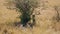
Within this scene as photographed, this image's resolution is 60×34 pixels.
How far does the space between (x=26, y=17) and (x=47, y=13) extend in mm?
3164

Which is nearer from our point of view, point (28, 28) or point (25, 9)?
point (28, 28)

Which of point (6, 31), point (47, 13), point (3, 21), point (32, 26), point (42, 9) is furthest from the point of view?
point (42, 9)

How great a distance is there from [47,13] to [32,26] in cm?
365

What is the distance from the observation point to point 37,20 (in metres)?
12.5

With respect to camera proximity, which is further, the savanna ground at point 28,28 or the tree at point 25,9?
the tree at point 25,9

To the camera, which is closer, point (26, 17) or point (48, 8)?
point (26, 17)

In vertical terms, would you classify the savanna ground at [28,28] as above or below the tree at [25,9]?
below

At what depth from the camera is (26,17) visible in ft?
38.8

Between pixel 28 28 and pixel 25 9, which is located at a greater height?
pixel 25 9

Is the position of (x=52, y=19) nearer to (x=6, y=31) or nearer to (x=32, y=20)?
(x=32, y=20)

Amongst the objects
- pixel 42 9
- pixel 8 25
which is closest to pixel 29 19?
pixel 8 25

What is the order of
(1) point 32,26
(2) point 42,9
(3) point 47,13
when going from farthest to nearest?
(2) point 42,9 → (3) point 47,13 → (1) point 32,26

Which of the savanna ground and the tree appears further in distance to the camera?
the tree

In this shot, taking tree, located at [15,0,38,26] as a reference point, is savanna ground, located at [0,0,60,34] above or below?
below
